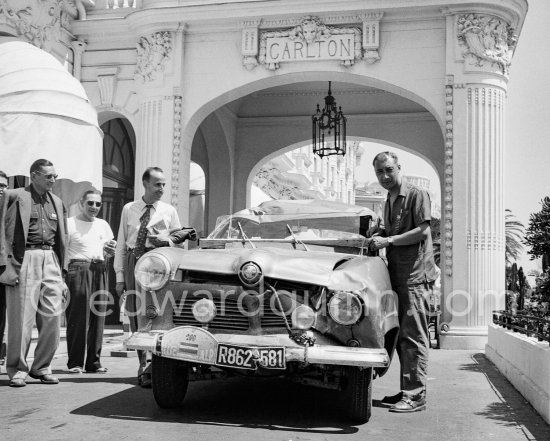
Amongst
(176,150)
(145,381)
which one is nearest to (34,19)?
(176,150)

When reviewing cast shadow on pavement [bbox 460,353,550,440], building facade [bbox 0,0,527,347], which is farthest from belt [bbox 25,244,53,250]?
building facade [bbox 0,0,527,347]

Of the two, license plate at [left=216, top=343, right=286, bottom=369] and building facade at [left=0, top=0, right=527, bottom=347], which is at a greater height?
building facade at [left=0, top=0, right=527, bottom=347]

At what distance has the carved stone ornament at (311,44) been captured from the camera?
487 inches

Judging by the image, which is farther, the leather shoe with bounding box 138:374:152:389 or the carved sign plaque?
the carved sign plaque

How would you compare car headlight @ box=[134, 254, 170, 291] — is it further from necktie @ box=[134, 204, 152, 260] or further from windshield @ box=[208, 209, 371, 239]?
necktie @ box=[134, 204, 152, 260]

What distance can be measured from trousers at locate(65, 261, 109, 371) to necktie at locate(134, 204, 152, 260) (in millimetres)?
1000

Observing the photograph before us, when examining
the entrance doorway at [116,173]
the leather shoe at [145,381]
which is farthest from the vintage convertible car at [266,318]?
the entrance doorway at [116,173]

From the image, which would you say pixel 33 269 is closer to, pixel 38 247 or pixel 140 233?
pixel 38 247

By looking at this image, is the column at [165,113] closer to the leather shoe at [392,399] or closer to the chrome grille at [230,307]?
the leather shoe at [392,399]

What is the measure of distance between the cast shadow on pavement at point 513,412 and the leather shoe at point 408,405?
447 mm

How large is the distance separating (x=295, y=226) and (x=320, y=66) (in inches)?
271

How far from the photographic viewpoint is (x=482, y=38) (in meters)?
11.8

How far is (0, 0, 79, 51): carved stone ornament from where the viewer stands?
11289mm

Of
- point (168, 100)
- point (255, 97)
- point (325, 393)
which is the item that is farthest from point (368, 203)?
point (325, 393)
